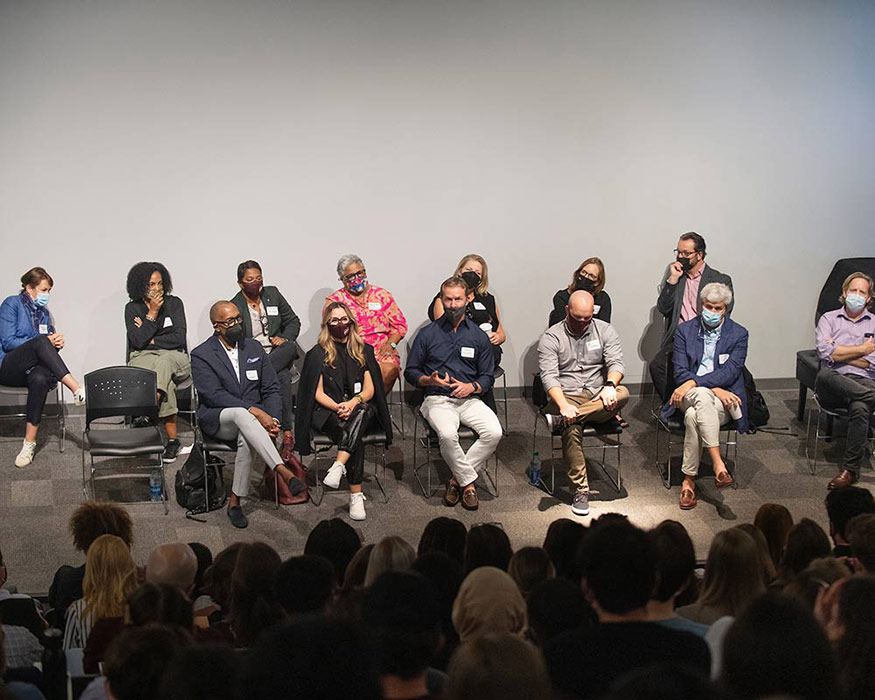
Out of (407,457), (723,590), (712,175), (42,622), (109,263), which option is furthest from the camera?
(712,175)

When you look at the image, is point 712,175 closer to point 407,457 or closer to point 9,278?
point 407,457

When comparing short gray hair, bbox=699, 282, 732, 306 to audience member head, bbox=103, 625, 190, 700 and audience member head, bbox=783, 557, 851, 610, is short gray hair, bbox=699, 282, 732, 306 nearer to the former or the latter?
audience member head, bbox=783, 557, 851, 610

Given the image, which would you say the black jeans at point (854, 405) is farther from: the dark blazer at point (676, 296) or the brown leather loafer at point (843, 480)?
the dark blazer at point (676, 296)

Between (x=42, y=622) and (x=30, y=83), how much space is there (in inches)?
→ 189

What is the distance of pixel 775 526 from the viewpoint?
4.56 metres

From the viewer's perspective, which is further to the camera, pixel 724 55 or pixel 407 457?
pixel 724 55

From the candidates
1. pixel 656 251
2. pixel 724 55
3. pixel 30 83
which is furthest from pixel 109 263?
pixel 724 55

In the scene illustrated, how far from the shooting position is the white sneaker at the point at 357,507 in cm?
648

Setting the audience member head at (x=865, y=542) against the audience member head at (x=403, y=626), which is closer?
the audience member head at (x=403, y=626)

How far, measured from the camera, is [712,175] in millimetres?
8562

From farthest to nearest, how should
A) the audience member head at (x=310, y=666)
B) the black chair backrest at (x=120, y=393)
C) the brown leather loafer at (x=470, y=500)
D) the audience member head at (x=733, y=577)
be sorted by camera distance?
1. the black chair backrest at (x=120, y=393)
2. the brown leather loafer at (x=470, y=500)
3. the audience member head at (x=733, y=577)
4. the audience member head at (x=310, y=666)

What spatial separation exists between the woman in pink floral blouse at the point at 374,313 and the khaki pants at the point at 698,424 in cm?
203

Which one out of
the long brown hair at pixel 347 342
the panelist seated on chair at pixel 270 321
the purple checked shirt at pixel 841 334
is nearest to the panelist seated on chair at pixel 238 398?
the long brown hair at pixel 347 342

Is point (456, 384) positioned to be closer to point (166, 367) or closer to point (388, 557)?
point (166, 367)
